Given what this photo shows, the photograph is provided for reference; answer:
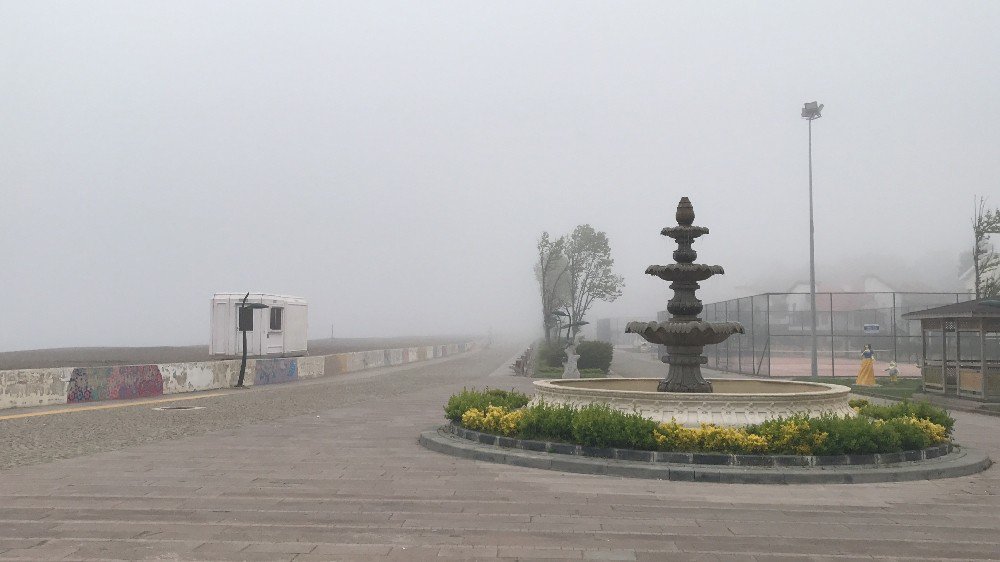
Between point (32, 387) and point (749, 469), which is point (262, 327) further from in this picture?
point (749, 469)

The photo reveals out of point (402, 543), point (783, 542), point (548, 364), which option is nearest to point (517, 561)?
point (402, 543)

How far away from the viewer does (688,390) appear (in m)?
13.4

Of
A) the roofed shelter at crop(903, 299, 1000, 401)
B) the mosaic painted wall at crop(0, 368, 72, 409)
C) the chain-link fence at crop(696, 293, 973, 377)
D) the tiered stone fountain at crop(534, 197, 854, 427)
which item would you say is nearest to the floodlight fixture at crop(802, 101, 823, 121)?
the chain-link fence at crop(696, 293, 973, 377)

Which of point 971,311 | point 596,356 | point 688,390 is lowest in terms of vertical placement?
point 596,356

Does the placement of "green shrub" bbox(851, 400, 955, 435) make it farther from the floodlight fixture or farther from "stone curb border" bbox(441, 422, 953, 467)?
the floodlight fixture

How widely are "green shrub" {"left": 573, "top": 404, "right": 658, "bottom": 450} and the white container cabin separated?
79.9 ft

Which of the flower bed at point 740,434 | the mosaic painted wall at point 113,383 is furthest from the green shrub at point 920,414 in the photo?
the mosaic painted wall at point 113,383

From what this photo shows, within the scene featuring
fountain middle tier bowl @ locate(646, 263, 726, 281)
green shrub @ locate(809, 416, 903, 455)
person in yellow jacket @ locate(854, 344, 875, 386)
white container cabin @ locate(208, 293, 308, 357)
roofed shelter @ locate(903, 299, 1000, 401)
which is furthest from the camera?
white container cabin @ locate(208, 293, 308, 357)

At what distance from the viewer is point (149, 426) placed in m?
15.9

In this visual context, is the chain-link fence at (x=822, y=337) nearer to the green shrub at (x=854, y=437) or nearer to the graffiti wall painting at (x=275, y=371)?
the graffiti wall painting at (x=275, y=371)

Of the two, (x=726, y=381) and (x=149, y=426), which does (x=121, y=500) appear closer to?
(x=149, y=426)

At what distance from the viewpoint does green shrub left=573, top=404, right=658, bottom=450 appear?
1070 centimetres

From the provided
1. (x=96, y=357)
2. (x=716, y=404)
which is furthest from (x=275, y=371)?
(x=96, y=357)

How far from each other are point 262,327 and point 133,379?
1121cm
